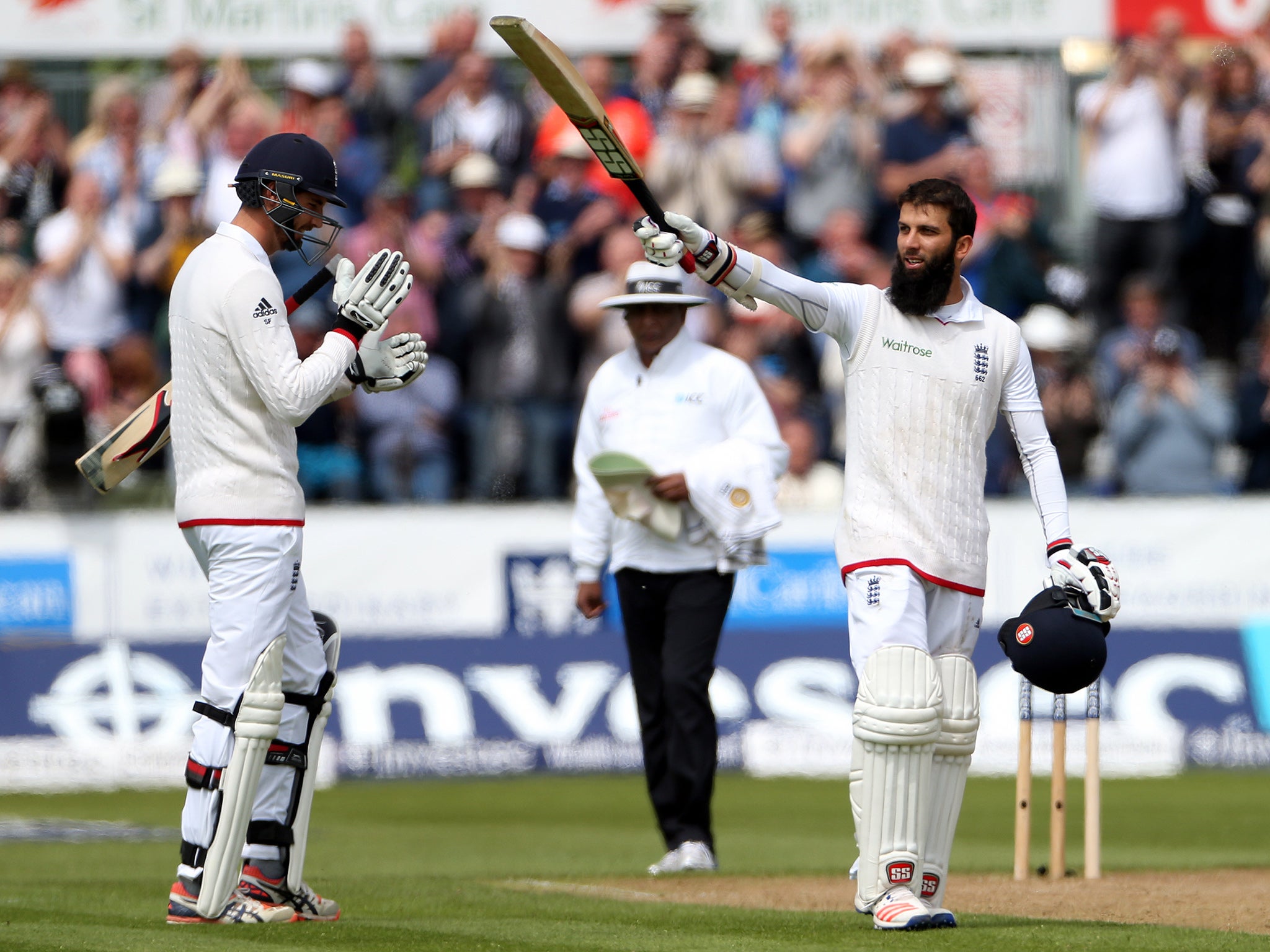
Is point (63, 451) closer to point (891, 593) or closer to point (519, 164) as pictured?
point (519, 164)

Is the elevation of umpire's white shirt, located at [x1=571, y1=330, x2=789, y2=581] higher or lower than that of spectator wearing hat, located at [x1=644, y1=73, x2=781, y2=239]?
lower

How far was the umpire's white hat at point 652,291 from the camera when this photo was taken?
978 cm

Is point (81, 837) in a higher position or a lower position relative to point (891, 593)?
lower

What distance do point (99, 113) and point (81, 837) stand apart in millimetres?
8649

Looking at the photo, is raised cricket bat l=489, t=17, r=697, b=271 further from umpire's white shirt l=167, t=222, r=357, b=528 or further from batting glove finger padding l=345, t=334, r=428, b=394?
umpire's white shirt l=167, t=222, r=357, b=528

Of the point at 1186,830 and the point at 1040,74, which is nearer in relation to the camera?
the point at 1186,830

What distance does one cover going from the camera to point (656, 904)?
7777 mm

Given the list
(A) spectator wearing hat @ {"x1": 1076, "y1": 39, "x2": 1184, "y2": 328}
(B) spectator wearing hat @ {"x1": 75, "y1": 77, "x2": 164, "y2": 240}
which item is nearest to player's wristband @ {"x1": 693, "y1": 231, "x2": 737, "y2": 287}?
(B) spectator wearing hat @ {"x1": 75, "y1": 77, "x2": 164, "y2": 240}

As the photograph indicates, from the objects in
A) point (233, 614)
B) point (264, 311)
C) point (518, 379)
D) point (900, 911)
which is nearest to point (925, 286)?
point (900, 911)

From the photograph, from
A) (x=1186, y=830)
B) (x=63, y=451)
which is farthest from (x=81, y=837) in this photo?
(x=1186, y=830)

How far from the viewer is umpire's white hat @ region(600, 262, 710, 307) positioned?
385 inches

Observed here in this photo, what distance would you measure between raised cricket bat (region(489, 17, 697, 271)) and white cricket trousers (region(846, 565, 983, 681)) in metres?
1.24

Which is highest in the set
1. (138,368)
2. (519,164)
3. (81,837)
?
(519,164)

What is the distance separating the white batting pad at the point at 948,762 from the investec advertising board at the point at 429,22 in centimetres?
1147
